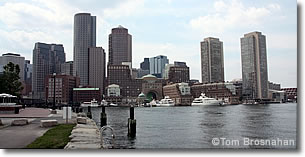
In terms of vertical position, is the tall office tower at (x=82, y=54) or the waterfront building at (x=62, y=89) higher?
the tall office tower at (x=82, y=54)

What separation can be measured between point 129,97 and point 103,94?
2040cm

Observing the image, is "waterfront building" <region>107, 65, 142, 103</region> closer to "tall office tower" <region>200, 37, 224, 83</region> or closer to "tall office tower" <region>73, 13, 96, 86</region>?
"tall office tower" <region>73, 13, 96, 86</region>

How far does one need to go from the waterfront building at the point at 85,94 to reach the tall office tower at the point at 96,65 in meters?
3.36

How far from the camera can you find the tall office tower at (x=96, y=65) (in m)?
113

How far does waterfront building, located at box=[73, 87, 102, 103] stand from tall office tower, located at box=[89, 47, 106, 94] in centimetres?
336

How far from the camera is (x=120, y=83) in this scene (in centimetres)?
18712

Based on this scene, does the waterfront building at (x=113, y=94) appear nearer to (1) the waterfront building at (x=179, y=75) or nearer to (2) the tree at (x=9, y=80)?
(1) the waterfront building at (x=179, y=75)

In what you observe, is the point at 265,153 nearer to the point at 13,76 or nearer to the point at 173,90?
the point at 13,76

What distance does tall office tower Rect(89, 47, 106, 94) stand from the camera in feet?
372

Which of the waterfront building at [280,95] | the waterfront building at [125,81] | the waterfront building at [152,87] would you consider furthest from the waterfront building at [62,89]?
the waterfront building at [280,95]

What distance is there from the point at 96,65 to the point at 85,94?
27.7 metres

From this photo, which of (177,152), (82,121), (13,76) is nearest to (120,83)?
(13,76)

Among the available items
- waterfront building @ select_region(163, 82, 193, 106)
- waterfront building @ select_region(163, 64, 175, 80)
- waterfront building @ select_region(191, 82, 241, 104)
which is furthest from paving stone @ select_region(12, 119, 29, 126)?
waterfront building @ select_region(163, 82, 193, 106)

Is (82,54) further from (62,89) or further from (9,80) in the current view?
(9,80)
